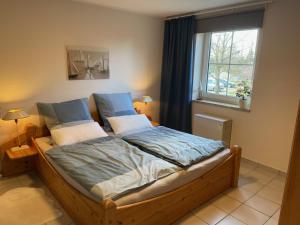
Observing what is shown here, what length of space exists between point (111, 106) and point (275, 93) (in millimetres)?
2141

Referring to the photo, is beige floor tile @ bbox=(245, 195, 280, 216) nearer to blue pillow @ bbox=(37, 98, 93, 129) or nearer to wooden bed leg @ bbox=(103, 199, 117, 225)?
wooden bed leg @ bbox=(103, 199, 117, 225)

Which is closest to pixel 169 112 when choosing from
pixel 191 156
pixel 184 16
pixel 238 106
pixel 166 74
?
pixel 166 74

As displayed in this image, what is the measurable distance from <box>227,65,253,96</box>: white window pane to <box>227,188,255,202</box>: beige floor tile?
58.8 inches

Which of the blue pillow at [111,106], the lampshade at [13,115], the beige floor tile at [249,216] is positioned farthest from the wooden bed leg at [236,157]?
the lampshade at [13,115]

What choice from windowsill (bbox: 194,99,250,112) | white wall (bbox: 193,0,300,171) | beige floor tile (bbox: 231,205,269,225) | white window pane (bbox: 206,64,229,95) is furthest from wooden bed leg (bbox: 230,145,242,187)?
white window pane (bbox: 206,64,229,95)

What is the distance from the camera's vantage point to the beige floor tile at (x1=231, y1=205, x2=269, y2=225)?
204cm

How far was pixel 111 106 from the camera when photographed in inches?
126

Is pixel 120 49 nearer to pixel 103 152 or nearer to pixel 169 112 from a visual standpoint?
pixel 169 112

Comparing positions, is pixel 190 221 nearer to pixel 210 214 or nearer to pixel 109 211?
pixel 210 214

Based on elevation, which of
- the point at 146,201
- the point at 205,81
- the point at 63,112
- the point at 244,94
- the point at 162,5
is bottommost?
the point at 146,201

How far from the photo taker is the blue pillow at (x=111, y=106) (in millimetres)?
3143

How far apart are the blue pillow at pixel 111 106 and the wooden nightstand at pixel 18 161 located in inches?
37.5

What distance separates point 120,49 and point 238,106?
6.37ft

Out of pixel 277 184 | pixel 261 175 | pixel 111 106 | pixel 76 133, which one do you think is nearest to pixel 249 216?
pixel 277 184
